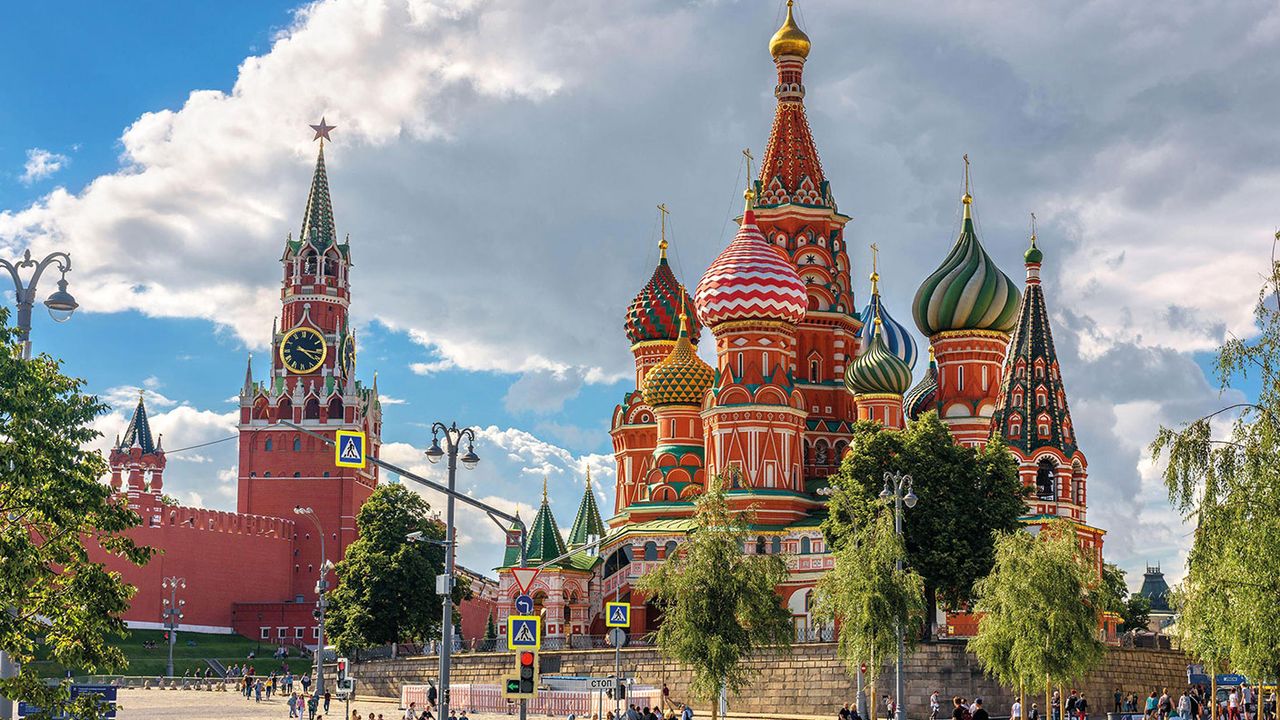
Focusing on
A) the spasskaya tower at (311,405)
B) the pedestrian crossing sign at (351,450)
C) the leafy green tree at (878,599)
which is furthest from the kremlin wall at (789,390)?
the spasskaya tower at (311,405)

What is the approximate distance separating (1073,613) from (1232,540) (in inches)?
630

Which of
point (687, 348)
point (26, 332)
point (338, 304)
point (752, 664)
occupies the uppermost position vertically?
point (338, 304)

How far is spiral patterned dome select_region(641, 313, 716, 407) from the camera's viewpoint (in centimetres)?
7750

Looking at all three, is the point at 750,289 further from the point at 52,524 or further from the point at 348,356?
the point at 348,356

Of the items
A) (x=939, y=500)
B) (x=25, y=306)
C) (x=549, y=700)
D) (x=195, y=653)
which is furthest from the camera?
(x=195, y=653)

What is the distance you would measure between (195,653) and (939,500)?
53684mm

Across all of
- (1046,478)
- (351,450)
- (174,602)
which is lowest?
(174,602)

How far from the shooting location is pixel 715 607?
4638cm

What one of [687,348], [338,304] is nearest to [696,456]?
[687,348]

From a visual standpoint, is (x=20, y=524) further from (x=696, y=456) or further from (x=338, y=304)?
(x=338, y=304)

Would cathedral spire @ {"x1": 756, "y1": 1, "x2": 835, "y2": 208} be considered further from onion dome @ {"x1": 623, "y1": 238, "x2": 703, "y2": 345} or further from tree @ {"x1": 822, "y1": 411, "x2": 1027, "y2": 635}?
tree @ {"x1": 822, "y1": 411, "x2": 1027, "y2": 635}

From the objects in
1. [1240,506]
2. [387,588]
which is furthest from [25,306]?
[387,588]

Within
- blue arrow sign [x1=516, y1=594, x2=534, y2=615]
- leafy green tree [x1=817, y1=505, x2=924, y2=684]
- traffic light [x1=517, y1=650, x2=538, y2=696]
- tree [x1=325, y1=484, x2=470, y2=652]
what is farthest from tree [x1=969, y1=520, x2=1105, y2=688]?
tree [x1=325, y1=484, x2=470, y2=652]

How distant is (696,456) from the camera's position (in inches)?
3004
